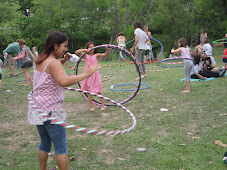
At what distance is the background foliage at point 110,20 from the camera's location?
59.4ft

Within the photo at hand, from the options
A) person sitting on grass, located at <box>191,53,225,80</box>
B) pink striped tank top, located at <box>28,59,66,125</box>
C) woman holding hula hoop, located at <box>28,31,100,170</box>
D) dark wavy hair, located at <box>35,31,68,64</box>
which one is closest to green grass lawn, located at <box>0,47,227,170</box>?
woman holding hula hoop, located at <box>28,31,100,170</box>

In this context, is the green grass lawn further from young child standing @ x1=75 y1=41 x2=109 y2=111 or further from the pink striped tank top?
the pink striped tank top

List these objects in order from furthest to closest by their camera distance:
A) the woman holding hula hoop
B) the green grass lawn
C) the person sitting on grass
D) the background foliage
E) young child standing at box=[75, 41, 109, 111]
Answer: the background foliage → the person sitting on grass → young child standing at box=[75, 41, 109, 111] → the green grass lawn → the woman holding hula hoop

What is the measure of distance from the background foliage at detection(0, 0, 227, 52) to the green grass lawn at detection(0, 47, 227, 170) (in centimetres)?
1057

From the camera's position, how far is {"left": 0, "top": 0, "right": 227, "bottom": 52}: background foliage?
1809 cm

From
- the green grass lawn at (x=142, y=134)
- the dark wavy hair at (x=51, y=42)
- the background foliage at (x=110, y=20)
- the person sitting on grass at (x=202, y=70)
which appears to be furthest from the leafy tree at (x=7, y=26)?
the dark wavy hair at (x=51, y=42)

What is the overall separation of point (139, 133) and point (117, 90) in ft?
12.5

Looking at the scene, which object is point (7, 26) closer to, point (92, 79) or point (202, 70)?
point (202, 70)

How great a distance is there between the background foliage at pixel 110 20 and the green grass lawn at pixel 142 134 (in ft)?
34.7

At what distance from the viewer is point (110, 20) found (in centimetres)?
2203

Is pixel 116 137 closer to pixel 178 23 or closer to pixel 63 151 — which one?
pixel 63 151

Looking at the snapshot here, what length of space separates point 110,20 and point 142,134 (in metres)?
18.1

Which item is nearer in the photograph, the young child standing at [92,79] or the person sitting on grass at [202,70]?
the young child standing at [92,79]

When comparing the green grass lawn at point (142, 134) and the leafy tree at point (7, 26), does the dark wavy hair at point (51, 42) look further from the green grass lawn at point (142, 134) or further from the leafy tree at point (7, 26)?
the leafy tree at point (7, 26)
